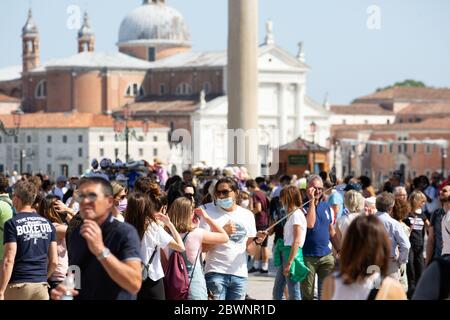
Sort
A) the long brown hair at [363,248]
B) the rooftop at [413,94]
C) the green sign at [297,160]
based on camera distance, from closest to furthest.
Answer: the long brown hair at [363,248]
the green sign at [297,160]
the rooftop at [413,94]

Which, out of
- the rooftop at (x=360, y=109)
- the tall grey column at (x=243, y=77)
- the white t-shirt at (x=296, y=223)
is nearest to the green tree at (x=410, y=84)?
the rooftop at (x=360, y=109)

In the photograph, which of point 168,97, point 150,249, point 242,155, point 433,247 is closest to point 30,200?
point 150,249

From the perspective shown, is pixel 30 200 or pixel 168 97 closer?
pixel 30 200

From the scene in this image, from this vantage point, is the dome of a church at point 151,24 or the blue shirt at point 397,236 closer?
the blue shirt at point 397,236

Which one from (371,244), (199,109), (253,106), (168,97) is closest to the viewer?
(371,244)

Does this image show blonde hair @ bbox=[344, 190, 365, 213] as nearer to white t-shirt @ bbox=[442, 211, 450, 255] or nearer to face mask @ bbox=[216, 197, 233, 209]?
white t-shirt @ bbox=[442, 211, 450, 255]

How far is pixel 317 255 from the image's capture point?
9758mm

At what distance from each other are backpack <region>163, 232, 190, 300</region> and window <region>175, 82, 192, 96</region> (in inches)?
3684

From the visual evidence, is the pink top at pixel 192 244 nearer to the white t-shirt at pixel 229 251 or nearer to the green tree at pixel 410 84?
the white t-shirt at pixel 229 251

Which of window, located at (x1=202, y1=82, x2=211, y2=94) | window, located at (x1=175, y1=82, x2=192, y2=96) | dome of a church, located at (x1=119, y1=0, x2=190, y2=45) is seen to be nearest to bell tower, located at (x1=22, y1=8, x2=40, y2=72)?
dome of a church, located at (x1=119, y1=0, x2=190, y2=45)

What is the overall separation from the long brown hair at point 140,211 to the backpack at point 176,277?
56 cm

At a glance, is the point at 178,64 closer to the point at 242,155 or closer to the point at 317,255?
the point at 242,155

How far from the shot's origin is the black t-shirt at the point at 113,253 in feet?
17.6

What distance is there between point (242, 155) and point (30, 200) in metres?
14.4
